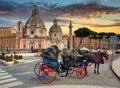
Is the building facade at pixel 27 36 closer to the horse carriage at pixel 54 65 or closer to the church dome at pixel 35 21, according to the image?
the church dome at pixel 35 21

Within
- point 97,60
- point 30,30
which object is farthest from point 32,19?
point 97,60

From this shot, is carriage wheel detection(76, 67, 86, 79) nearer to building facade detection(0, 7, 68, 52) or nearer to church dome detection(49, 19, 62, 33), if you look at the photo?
building facade detection(0, 7, 68, 52)

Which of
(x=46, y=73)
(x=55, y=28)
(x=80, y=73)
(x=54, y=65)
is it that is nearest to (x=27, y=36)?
(x=55, y=28)

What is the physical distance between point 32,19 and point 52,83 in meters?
87.7

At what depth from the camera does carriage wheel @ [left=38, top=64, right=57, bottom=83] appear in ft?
39.0

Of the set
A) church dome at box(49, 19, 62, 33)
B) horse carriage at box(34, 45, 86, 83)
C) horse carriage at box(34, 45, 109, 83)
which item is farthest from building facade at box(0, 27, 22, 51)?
horse carriage at box(34, 45, 86, 83)

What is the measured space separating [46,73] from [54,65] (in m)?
0.67

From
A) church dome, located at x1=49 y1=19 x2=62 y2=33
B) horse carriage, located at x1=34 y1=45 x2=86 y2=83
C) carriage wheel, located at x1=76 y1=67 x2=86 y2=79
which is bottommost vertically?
carriage wheel, located at x1=76 y1=67 x2=86 y2=79

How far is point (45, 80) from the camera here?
11.8m

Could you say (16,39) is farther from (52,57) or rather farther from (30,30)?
(52,57)

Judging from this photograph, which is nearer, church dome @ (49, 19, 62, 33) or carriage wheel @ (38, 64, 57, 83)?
carriage wheel @ (38, 64, 57, 83)

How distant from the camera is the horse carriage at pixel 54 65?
39.3ft

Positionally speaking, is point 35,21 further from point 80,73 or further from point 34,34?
point 80,73

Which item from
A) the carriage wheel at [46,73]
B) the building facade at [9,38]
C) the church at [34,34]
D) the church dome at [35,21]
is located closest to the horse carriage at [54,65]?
the carriage wheel at [46,73]
